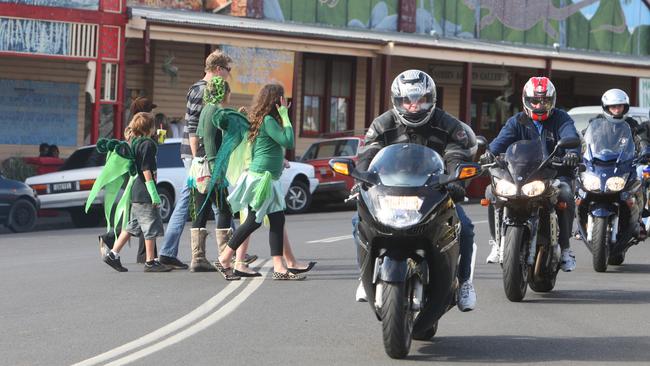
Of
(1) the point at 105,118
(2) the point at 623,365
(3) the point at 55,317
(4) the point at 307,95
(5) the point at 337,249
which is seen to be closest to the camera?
(2) the point at 623,365

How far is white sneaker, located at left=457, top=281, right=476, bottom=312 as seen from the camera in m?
8.73

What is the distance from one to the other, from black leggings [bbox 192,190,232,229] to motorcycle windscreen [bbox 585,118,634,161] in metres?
3.63

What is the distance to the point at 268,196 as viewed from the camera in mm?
12383

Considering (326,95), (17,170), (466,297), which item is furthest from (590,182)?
(326,95)

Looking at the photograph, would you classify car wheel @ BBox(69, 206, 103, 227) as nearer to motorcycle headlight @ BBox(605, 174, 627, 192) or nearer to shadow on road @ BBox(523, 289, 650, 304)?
motorcycle headlight @ BBox(605, 174, 627, 192)

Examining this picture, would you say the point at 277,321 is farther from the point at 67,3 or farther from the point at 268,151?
the point at 67,3

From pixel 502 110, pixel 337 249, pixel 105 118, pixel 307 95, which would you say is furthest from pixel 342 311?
pixel 502 110

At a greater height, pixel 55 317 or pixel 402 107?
pixel 402 107

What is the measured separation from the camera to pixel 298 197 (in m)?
25.9

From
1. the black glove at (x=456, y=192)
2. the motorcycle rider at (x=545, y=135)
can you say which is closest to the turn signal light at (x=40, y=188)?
the motorcycle rider at (x=545, y=135)

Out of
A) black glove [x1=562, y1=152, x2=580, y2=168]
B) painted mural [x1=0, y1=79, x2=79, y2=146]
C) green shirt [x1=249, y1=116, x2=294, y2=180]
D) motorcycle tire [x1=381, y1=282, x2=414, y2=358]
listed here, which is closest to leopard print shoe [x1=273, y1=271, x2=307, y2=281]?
green shirt [x1=249, y1=116, x2=294, y2=180]

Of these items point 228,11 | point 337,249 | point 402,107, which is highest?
point 228,11

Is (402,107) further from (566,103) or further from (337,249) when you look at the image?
(566,103)

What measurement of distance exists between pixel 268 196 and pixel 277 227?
0.30 metres
